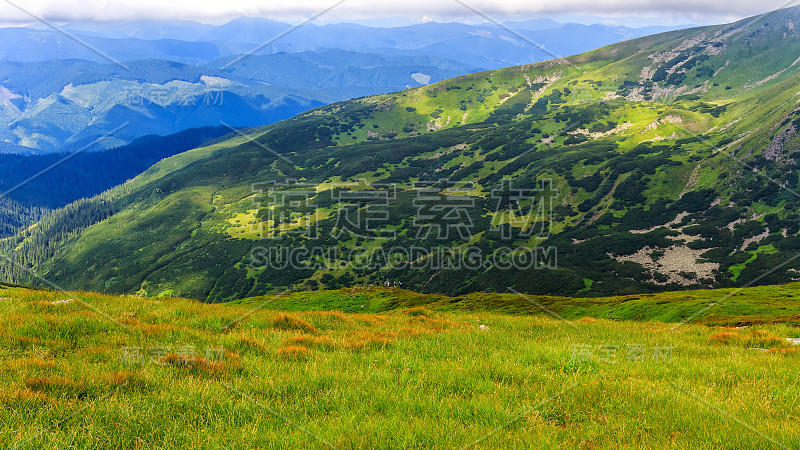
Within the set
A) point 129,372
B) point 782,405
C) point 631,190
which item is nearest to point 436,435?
point 129,372

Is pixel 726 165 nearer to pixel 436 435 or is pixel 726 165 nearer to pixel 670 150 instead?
pixel 670 150

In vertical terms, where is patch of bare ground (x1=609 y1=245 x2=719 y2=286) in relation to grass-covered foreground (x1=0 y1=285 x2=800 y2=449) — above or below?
below

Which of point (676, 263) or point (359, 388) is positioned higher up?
point (359, 388)

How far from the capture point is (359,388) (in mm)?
6840

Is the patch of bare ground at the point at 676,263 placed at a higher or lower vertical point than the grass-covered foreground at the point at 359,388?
lower

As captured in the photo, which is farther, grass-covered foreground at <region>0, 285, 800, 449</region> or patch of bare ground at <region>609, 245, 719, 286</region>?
patch of bare ground at <region>609, 245, 719, 286</region>

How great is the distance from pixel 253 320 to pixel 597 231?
161 metres

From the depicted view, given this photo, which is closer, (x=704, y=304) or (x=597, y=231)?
(x=704, y=304)

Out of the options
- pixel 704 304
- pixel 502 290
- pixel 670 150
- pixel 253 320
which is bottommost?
pixel 502 290

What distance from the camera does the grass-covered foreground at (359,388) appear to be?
5.33 metres

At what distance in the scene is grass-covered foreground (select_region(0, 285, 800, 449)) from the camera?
5328mm

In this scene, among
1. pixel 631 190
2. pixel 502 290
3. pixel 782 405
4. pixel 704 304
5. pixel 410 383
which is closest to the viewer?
pixel 782 405

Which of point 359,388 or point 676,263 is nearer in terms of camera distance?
point 359,388

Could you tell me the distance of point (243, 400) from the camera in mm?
Result: 6211
